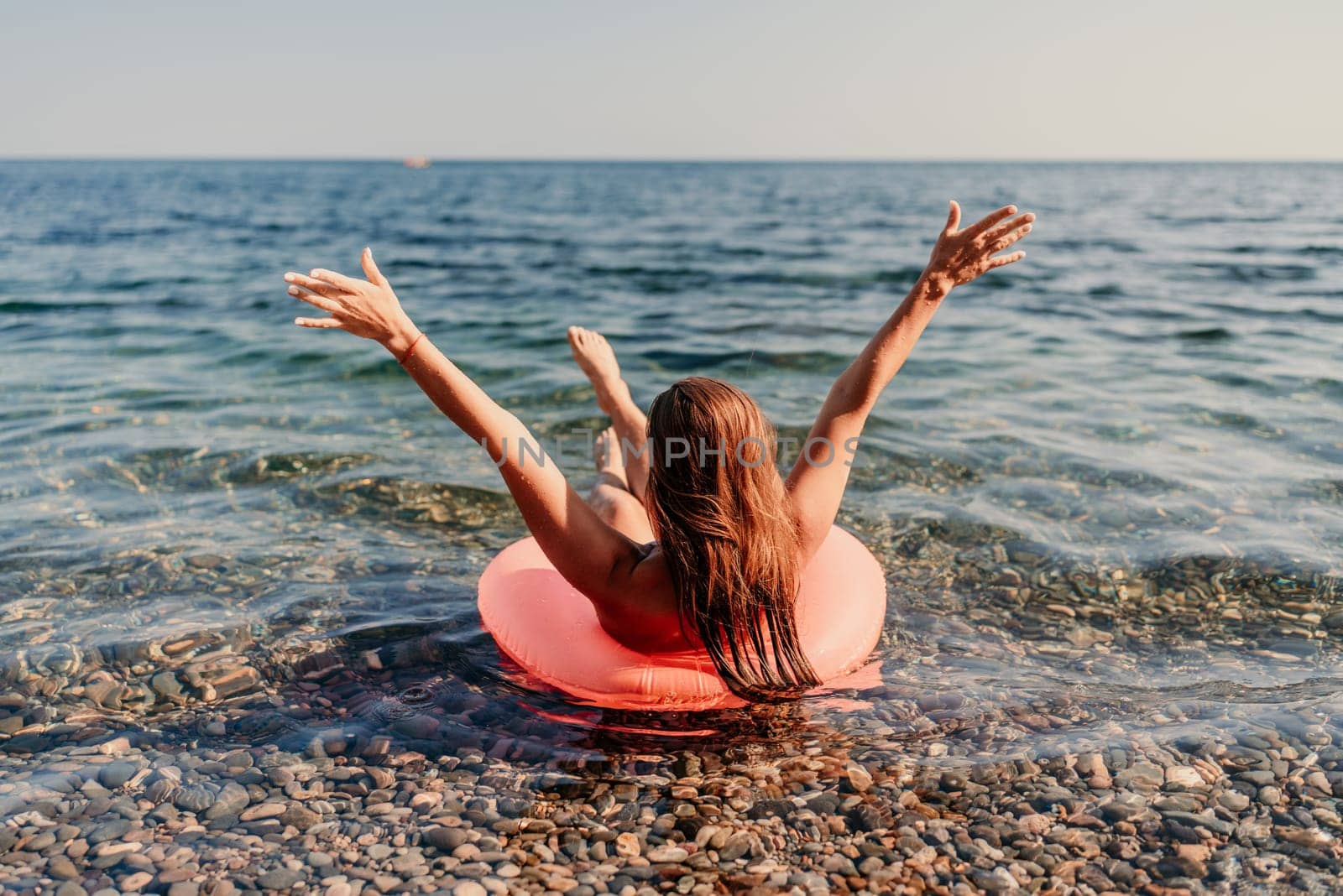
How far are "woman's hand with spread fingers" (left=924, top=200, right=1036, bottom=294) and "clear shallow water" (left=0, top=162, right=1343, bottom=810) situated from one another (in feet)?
5.87

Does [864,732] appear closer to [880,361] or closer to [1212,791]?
[1212,791]

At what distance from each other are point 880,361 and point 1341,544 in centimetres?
368

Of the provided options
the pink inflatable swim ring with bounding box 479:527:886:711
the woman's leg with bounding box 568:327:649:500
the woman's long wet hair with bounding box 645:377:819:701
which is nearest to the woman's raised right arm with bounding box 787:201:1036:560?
the woman's long wet hair with bounding box 645:377:819:701

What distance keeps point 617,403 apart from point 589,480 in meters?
1.60

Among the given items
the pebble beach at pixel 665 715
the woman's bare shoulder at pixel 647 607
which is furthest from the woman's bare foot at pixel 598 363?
the woman's bare shoulder at pixel 647 607

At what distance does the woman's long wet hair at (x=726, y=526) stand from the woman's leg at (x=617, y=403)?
1.45 metres

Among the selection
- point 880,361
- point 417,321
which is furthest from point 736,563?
point 417,321

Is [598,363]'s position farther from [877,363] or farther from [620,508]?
[877,363]

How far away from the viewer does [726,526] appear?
3.42 m

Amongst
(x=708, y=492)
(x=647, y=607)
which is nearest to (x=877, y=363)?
(x=708, y=492)

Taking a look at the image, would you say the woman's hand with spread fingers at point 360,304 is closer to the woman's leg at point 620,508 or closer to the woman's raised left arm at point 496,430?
the woman's raised left arm at point 496,430

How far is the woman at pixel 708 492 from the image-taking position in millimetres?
3141

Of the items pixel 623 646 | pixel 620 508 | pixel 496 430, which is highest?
pixel 496 430

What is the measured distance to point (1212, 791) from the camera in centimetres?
338
